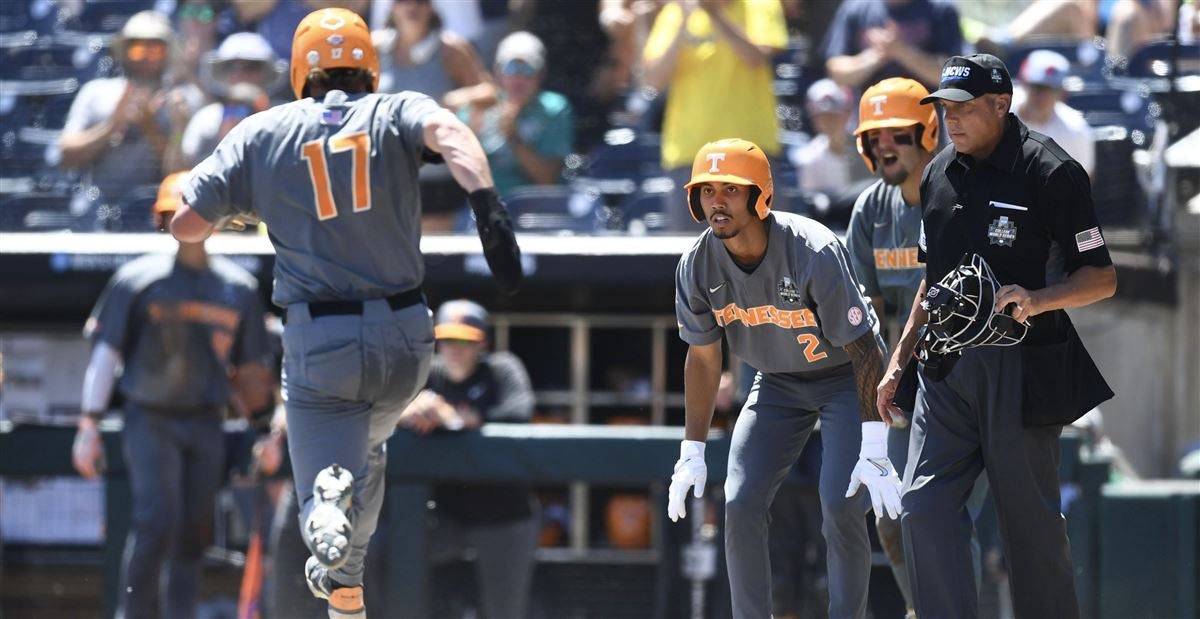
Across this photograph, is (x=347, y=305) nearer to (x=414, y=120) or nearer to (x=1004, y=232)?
(x=414, y=120)

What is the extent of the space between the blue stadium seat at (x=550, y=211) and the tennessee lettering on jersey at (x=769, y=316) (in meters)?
3.77

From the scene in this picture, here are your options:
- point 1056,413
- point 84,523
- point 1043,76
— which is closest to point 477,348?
point 84,523

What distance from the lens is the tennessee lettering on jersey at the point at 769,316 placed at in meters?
5.03

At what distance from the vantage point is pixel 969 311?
453 centimetres

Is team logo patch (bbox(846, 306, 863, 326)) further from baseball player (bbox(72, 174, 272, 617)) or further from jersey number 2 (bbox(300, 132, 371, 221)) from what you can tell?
baseball player (bbox(72, 174, 272, 617))

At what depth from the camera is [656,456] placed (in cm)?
770

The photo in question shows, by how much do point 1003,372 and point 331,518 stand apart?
2.01 m

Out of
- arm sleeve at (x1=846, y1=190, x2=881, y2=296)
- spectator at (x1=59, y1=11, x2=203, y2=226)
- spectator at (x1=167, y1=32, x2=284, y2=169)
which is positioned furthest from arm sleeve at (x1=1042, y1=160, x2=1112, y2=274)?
spectator at (x1=59, y1=11, x2=203, y2=226)

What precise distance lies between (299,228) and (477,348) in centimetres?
271

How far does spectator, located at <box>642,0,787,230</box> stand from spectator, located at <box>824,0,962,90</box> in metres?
0.46

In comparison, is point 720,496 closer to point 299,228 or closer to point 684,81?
point 684,81

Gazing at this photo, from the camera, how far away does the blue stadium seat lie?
348 inches

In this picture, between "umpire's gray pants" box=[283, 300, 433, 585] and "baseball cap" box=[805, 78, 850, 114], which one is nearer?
"umpire's gray pants" box=[283, 300, 433, 585]

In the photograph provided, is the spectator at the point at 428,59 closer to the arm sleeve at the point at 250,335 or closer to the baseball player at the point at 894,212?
the arm sleeve at the point at 250,335
